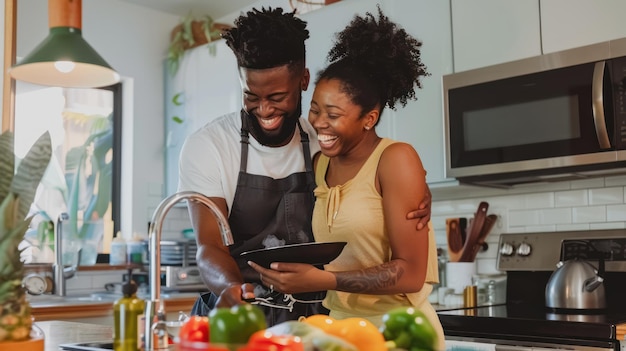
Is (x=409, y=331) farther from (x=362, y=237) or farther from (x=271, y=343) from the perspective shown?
(x=362, y=237)

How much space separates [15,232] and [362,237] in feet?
2.67

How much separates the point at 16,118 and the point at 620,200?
3.32m

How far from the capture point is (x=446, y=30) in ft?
11.1

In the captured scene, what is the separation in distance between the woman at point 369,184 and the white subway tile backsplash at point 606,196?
158 centimetres

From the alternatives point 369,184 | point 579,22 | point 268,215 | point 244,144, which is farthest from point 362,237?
point 579,22

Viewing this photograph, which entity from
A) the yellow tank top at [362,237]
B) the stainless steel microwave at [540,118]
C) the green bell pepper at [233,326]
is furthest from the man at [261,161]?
the stainless steel microwave at [540,118]

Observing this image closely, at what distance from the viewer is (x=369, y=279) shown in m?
1.71

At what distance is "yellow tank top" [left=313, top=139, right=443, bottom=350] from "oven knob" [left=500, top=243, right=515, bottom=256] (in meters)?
1.62

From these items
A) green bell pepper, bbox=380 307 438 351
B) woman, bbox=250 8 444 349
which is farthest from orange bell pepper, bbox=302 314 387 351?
woman, bbox=250 8 444 349

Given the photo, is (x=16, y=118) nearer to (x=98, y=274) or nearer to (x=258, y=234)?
(x=98, y=274)

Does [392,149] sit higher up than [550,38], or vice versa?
[550,38]

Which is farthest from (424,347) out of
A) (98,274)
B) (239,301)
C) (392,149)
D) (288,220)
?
(98,274)

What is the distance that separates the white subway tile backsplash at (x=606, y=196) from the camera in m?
3.21

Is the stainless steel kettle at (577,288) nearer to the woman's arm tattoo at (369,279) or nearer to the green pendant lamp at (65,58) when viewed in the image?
the woman's arm tattoo at (369,279)
